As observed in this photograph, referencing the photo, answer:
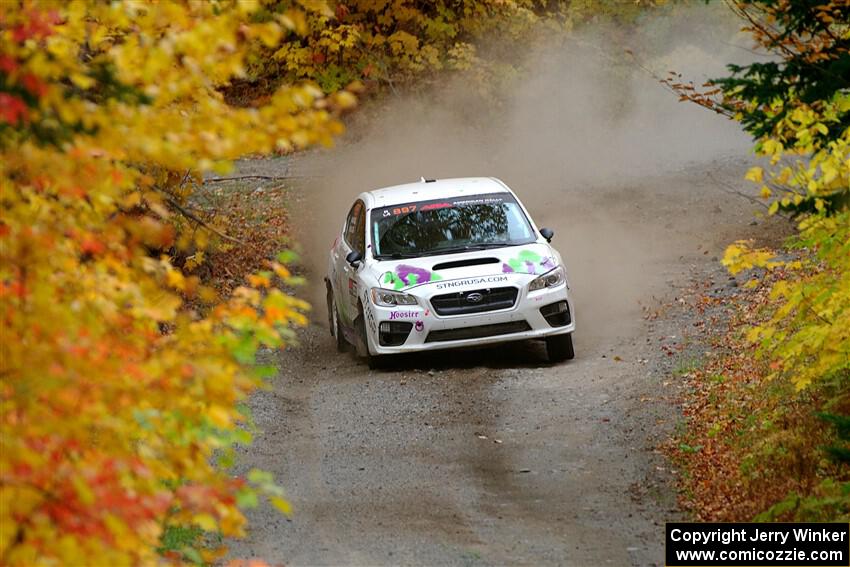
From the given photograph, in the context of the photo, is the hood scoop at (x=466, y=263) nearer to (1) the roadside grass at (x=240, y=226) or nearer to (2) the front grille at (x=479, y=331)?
(2) the front grille at (x=479, y=331)

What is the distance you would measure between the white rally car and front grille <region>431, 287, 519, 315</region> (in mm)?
11

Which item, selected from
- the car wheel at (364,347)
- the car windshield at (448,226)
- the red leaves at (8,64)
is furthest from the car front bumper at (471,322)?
the red leaves at (8,64)

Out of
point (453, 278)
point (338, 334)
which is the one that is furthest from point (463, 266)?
point (338, 334)

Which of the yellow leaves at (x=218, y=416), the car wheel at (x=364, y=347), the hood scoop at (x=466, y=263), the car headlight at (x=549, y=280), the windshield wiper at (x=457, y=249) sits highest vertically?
the yellow leaves at (x=218, y=416)

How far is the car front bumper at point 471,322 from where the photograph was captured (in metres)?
13.3

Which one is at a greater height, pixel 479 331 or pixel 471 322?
pixel 471 322

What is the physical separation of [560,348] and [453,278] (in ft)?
4.91

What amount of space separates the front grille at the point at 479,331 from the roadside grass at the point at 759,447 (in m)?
1.81

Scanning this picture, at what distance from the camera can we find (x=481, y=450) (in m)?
10.7

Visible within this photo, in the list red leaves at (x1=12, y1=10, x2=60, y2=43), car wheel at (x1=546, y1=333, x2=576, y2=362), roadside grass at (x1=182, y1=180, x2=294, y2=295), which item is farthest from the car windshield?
red leaves at (x1=12, y1=10, x2=60, y2=43)

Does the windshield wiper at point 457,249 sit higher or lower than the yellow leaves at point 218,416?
lower

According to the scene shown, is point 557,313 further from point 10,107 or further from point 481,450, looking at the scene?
point 10,107

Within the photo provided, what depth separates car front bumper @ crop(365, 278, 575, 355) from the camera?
43.6ft

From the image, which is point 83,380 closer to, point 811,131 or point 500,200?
point 811,131
